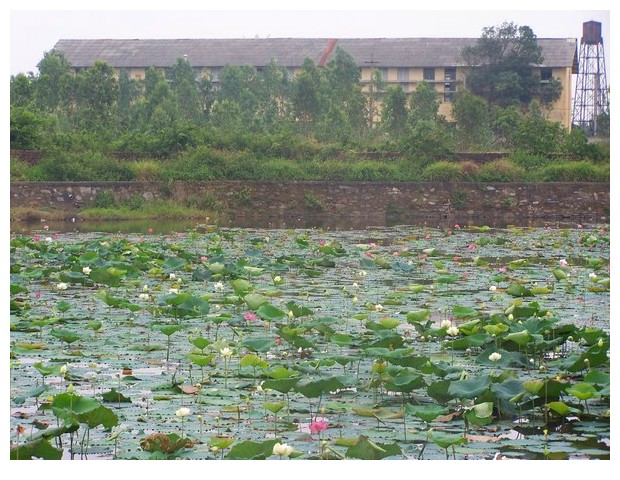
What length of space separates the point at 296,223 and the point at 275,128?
7.45 m

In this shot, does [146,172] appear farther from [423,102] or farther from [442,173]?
[423,102]

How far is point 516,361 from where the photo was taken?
439cm

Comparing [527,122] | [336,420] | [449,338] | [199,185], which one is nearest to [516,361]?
[449,338]

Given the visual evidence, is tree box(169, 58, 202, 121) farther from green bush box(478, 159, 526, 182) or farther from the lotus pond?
the lotus pond

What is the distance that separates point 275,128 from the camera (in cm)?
2302

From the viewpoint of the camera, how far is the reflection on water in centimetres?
1394

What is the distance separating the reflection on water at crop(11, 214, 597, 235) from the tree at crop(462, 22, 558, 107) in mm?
18732

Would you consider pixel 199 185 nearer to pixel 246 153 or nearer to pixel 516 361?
pixel 246 153

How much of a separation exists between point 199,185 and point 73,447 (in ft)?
48.1

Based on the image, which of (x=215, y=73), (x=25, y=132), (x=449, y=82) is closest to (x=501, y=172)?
(x=25, y=132)

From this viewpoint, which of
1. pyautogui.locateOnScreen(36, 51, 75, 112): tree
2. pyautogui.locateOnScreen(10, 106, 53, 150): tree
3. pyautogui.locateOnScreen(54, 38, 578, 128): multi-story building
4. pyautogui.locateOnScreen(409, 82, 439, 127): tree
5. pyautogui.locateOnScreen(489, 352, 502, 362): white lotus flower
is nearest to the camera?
pyautogui.locateOnScreen(489, 352, 502, 362): white lotus flower

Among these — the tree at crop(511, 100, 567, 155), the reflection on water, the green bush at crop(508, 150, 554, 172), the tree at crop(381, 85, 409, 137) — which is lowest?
the reflection on water

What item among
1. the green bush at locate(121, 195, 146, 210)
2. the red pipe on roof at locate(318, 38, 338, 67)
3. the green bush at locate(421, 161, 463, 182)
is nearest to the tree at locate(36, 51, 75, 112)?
the red pipe on roof at locate(318, 38, 338, 67)

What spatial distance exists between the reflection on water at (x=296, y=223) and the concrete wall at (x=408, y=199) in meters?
0.17
